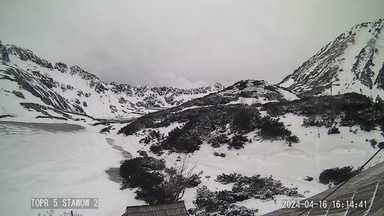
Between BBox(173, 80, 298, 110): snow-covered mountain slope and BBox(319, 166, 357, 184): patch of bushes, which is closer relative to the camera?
BBox(319, 166, 357, 184): patch of bushes

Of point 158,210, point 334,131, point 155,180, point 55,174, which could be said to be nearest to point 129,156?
point 55,174

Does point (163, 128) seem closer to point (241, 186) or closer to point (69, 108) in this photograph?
point (241, 186)

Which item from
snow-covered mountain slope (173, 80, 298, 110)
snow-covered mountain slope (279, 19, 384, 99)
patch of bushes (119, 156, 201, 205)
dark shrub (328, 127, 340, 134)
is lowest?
patch of bushes (119, 156, 201, 205)

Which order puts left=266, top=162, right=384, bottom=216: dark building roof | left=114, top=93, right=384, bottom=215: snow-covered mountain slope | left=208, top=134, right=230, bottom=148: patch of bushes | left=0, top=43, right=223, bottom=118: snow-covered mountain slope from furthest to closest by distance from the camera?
left=0, top=43, right=223, bottom=118: snow-covered mountain slope → left=208, top=134, right=230, bottom=148: patch of bushes → left=114, top=93, right=384, bottom=215: snow-covered mountain slope → left=266, top=162, right=384, bottom=216: dark building roof

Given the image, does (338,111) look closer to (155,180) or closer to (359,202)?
(155,180)

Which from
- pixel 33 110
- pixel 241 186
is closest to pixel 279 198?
pixel 241 186

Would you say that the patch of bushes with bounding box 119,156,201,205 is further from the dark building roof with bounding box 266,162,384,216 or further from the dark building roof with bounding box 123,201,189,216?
the dark building roof with bounding box 266,162,384,216

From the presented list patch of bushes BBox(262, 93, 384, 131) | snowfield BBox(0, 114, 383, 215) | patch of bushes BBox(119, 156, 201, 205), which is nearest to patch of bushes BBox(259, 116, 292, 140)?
snowfield BBox(0, 114, 383, 215)

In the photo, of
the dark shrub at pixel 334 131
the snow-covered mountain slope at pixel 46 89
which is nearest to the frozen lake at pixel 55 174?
the dark shrub at pixel 334 131

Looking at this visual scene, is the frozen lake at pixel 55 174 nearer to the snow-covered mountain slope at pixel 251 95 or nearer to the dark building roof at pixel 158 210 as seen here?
the dark building roof at pixel 158 210
